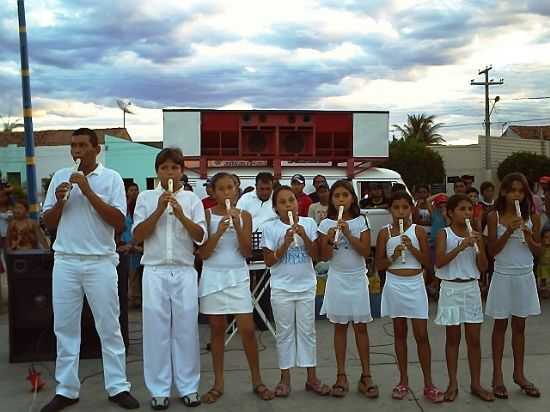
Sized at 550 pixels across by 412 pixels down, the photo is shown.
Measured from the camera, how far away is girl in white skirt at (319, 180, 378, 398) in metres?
4.86

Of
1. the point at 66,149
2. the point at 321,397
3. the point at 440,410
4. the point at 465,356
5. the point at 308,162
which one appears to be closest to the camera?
the point at 440,410

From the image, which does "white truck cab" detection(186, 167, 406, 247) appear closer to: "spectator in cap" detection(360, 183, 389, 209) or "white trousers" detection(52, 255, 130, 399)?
"spectator in cap" detection(360, 183, 389, 209)

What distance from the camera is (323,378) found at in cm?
543

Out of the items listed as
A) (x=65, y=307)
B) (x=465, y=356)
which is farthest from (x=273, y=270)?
(x=465, y=356)

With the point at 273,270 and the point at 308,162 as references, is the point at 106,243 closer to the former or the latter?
the point at 273,270

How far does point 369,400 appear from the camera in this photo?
15.7 ft

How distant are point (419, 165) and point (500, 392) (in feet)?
121

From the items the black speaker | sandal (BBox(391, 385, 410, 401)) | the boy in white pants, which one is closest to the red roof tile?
sandal (BBox(391, 385, 410, 401))

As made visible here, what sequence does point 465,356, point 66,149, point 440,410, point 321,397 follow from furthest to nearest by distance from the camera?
point 66,149 → point 465,356 → point 321,397 → point 440,410

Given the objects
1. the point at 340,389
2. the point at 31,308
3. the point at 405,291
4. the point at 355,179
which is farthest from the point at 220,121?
the point at 340,389

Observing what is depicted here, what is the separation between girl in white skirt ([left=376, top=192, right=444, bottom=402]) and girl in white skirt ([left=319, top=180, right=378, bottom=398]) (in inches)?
6.1

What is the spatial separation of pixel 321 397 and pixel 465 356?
1795 mm

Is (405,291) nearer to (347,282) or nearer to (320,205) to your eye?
(347,282)

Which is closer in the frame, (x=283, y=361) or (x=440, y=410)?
(x=440, y=410)
